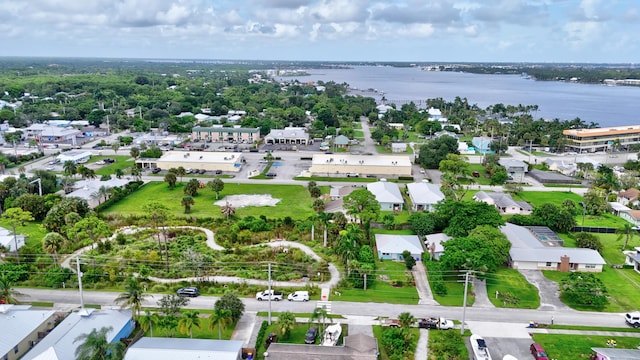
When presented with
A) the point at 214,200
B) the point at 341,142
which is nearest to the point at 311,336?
the point at 214,200

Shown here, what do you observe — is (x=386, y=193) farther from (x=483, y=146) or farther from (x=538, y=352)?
(x=483, y=146)

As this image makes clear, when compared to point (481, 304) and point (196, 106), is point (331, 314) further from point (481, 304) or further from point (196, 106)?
point (196, 106)

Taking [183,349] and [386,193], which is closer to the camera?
[183,349]

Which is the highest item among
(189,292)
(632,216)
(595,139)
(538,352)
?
(595,139)

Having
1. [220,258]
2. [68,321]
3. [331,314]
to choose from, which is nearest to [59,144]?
[220,258]

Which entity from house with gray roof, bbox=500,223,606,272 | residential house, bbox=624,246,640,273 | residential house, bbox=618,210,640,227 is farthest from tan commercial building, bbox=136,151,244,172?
residential house, bbox=618,210,640,227

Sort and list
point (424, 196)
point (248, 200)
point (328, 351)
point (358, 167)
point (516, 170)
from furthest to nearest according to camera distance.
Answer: point (516, 170), point (358, 167), point (248, 200), point (424, 196), point (328, 351)
